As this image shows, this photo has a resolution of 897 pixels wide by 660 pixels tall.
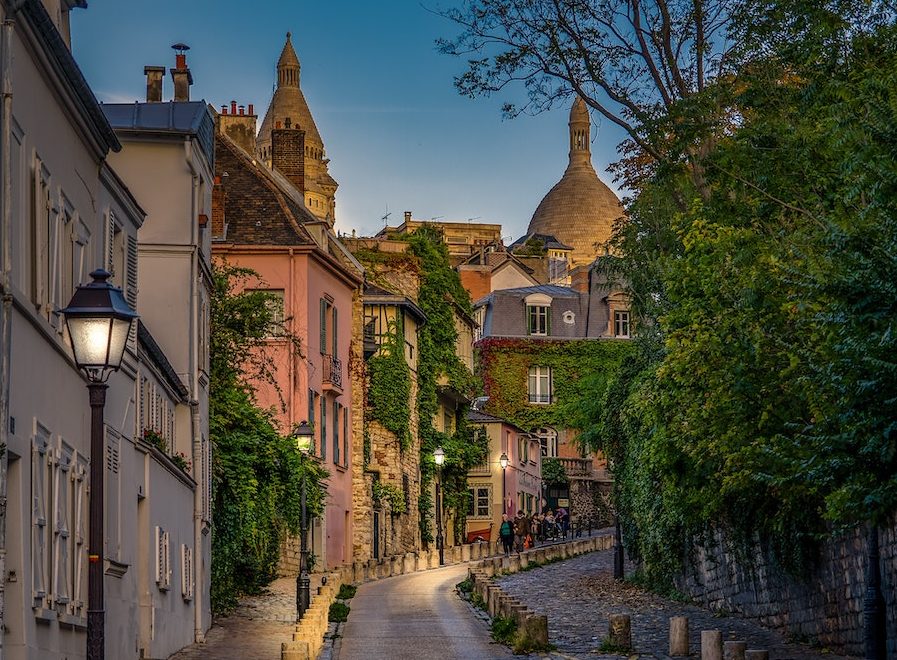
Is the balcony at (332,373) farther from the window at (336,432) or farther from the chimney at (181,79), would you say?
the chimney at (181,79)

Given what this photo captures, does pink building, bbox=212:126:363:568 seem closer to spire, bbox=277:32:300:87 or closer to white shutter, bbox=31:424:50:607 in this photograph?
white shutter, bbox=31:424:50:607

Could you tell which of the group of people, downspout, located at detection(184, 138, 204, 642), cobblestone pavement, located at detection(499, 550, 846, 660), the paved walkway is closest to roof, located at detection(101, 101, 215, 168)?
downspout, located at detection(184, 138, 204, 642)

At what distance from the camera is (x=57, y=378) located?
1560 centimetres

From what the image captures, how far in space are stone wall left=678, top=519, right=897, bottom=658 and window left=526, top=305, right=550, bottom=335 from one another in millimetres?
56214

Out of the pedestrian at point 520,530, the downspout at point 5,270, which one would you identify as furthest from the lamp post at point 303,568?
the pedestrian at point 520,530

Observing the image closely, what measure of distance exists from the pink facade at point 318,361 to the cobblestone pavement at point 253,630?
8.79 m

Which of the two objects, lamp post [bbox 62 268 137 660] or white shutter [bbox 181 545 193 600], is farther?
white shutter [bbox 181 545 193 600]

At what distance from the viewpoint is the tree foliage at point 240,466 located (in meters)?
32.2

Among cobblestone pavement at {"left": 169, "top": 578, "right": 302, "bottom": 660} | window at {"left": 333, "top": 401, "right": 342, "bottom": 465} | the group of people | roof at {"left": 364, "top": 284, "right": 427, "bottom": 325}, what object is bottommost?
cobblestone pavement at {"left": 169, "top": 578, "right": 302, "bottom": 660}

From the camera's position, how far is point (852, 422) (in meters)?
16.7

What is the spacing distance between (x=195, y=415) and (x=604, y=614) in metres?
10.9

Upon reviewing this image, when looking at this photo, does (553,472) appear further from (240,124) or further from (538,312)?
(240,124)

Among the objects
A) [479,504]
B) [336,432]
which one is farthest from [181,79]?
[479,504]

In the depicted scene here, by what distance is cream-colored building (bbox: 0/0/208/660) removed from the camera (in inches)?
540
